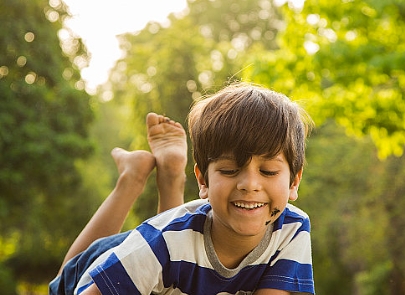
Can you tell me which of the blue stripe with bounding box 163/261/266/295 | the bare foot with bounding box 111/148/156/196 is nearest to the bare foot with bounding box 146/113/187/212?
the bare foot with bounding box 111/148/156/196

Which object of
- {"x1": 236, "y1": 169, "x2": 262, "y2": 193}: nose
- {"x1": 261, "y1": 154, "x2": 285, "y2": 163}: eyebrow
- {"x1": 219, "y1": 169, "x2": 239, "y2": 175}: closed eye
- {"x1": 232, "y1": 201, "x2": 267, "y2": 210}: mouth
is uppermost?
{"x1": 261, "y1": 154, "x2": 285, "y2": 163}: eyebrow

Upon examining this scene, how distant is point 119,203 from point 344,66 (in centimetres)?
573

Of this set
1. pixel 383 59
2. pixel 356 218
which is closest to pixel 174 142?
pixel 383 59

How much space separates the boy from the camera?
2035 millimetres

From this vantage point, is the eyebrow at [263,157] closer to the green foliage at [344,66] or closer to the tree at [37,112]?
the green foliage at [344,66]

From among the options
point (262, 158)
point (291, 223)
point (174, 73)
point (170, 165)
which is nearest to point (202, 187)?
point (262, 158)

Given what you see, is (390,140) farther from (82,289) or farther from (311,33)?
(82,289)

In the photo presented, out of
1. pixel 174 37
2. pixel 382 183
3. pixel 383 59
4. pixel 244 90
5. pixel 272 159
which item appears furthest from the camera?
pixel 174 37

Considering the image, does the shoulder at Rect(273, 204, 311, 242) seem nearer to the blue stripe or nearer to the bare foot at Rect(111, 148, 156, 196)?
the blue stripe

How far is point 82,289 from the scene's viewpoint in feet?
7.57

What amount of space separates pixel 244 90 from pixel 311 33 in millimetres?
6974

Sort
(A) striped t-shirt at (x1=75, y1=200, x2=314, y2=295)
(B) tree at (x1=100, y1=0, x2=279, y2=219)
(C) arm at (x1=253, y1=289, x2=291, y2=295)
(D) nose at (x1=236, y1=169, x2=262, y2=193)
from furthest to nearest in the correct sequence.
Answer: (B) tree at (x1=100, y1=0, x2=279, y2=219) → (C) arm at (x1=253, y1=289, x2=291, y2=295) → (A) striped t-shirt at (x1=75, y1=200, x2=314, y2=295) → (D) nose at (x1=236, y1=169, x2=262, y2=193)

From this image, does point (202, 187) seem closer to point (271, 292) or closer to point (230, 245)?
point (230, 245)

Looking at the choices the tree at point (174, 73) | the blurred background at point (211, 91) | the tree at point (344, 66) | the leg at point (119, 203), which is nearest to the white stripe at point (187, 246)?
the leg at point (119, 203)
